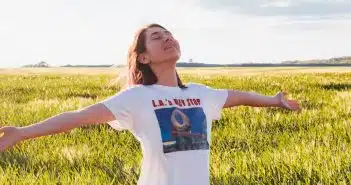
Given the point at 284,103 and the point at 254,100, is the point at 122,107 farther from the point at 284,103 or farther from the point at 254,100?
the point at 284,103

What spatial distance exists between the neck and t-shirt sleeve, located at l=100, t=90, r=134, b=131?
0.94ft

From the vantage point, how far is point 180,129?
3691 millimetres

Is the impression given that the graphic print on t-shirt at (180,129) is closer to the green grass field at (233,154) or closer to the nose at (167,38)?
the nose at (167,38)

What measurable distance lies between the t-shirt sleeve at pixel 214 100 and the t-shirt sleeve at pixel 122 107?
55 centimetres

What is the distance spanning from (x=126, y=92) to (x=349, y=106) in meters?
5.54

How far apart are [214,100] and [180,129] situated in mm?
540

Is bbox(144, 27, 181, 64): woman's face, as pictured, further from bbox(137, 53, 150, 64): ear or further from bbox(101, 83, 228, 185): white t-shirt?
bbox(101, 83, 228, 185): white t-shirt

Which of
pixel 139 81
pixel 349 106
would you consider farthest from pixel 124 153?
pixel 349 106

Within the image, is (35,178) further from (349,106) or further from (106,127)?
(349,106)

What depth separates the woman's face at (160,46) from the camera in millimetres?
3934

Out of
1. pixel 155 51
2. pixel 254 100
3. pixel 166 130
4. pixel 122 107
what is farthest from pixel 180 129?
pixel 254 100

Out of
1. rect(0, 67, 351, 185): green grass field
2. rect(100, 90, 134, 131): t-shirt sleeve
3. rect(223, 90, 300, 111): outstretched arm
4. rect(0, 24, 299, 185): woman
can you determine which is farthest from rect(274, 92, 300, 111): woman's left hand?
rect(100, 90, 134, 131): t-shirt sleeve

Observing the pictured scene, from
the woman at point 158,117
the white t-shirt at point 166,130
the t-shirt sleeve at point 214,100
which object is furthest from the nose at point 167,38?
the t-shirt sleeve at point 214,100

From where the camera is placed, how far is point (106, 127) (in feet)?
23.9
